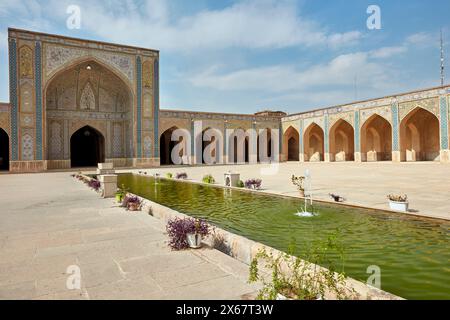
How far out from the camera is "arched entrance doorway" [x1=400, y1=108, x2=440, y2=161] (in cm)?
2180

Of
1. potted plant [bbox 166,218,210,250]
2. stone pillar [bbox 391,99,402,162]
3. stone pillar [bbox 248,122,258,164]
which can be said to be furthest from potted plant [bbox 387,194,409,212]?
stone pillar [bbox 248,122,258,164]

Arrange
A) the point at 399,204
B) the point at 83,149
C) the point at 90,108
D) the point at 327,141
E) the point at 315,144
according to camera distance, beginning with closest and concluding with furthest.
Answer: the point at 399,204 < the point at 90,108 < the point at 327,141 < the point at 83,149 < the point at 315,144

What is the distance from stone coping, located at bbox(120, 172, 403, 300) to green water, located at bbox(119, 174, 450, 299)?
1.77 ft

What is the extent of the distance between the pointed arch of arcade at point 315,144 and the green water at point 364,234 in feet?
67.7

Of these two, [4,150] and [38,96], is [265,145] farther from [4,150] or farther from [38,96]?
[4,150]

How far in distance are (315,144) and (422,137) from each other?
9375 millimetres

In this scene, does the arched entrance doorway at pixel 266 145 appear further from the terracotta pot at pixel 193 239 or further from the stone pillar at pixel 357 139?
the terracotta pot at pixel 193 239

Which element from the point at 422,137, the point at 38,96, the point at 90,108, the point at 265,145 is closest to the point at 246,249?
the point at 38,96

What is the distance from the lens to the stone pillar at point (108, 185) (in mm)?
7418

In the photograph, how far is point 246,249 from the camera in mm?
3143

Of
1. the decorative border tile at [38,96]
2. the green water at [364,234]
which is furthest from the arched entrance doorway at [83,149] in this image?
the green water at [364,234]

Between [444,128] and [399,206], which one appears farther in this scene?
[444,128]

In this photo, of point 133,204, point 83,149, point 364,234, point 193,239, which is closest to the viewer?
point 193,239

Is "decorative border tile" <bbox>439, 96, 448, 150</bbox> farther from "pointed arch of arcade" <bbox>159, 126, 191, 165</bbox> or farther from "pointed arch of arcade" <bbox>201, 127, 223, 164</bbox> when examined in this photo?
"pointed arch of arcade" <bbox>159, 126, 191, 165</bbox>
